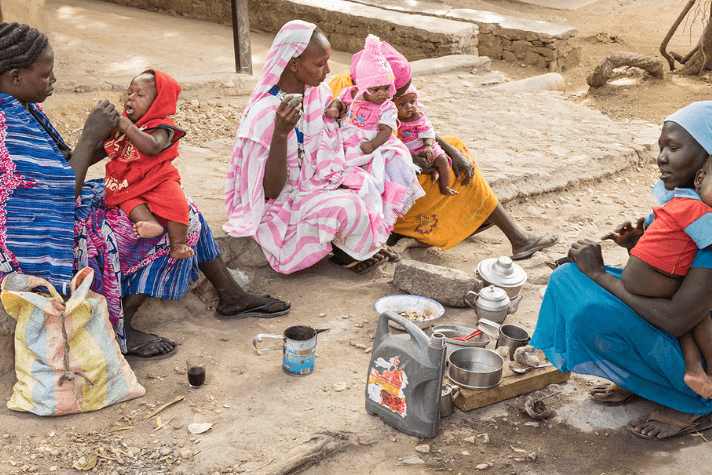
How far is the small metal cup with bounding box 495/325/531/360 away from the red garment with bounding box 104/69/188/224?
5.70 feet

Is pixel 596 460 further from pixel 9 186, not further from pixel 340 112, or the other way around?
pixel 9 186

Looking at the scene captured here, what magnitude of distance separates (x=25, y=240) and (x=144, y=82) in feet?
3.03

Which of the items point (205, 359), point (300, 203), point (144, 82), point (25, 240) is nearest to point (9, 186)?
point (25, 240)

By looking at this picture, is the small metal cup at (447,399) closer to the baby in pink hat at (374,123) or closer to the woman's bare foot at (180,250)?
the woman's bare foot at (180,250)

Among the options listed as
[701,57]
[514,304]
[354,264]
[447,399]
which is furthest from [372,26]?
[447,399]

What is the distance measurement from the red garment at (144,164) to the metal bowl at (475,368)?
152cm

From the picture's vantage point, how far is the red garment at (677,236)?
8.15 ft

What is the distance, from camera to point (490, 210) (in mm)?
Answer: 4590

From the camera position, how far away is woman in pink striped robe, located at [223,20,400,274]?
12.1ft

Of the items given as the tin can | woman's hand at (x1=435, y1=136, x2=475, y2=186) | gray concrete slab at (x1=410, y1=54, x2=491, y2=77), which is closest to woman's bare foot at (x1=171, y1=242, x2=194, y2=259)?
the tin can

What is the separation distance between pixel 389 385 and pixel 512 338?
848 mm

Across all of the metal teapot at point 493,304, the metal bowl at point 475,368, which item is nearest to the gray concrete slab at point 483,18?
the metal teapot at point 493,304

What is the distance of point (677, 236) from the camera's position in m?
2.53

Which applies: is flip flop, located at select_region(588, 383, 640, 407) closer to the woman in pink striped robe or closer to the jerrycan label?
the jerrycan label
